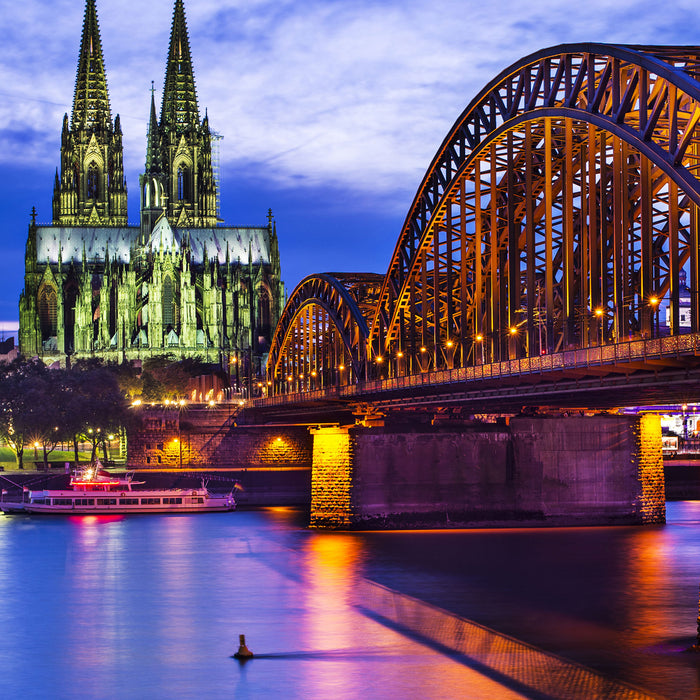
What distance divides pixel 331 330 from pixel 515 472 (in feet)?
122

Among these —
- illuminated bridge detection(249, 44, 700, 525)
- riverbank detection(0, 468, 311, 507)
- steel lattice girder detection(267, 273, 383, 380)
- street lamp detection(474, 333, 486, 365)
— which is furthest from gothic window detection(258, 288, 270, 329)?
street lamp detection(474, 333, 486, 365)

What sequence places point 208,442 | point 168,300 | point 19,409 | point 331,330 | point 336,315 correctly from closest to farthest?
point 336,315
point 331,330
point 19,409
point 208,442
point 168,300

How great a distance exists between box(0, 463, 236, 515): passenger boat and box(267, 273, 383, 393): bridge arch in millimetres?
10760

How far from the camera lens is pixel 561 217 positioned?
6012cm

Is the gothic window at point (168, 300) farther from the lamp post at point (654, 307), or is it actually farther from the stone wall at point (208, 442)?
the lamp post at point (654, 307)

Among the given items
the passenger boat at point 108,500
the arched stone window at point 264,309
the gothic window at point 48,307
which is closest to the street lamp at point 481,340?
the passenger boat at point 108,500

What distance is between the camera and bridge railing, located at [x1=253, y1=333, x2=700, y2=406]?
3928 cm

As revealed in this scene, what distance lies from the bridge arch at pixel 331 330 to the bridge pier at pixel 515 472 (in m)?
12.0

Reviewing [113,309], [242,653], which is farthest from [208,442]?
[242,653]

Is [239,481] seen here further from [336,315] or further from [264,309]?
[264,309]

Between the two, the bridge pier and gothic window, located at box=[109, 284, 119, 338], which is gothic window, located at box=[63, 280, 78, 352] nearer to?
gothic window, located at box=[109, 284, 119, 338]

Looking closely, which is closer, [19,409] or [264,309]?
[19,409]

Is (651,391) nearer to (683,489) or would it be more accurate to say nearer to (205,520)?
(205,520)

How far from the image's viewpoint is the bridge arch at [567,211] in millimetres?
41125
